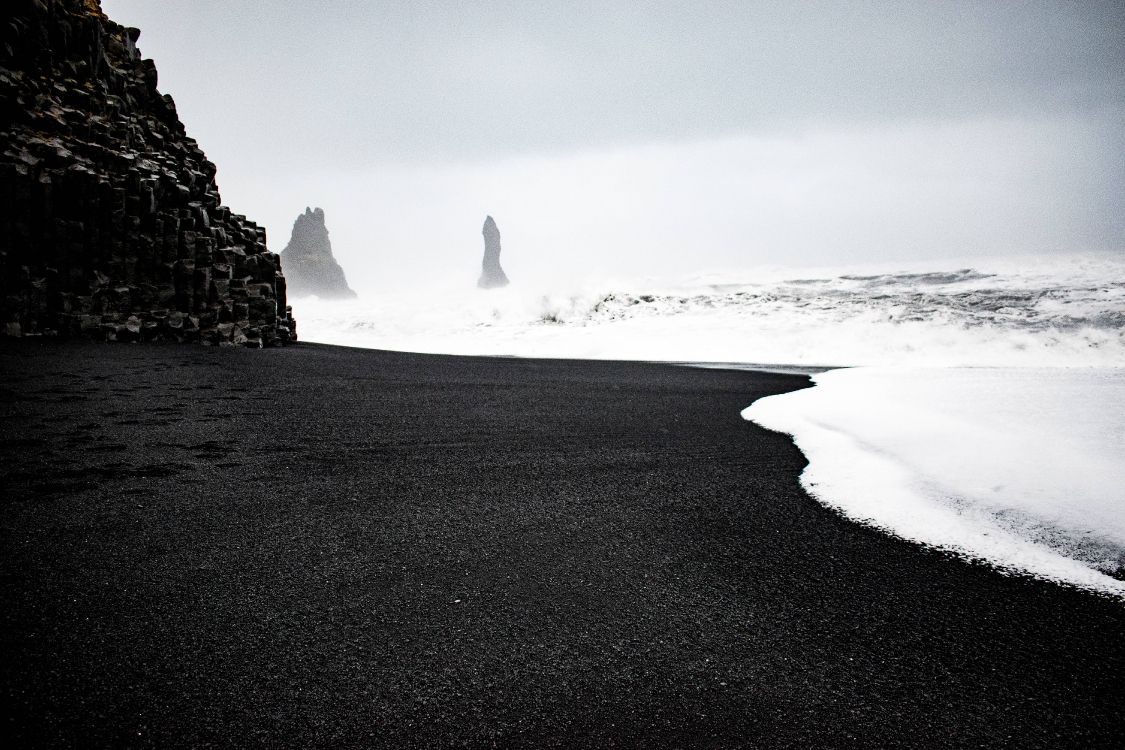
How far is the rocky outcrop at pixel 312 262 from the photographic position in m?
122

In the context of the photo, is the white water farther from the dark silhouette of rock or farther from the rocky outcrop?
the dark silhouette of rock

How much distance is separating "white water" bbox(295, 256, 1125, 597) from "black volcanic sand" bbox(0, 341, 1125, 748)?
0.62 meters

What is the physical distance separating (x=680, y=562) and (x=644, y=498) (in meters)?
0.97

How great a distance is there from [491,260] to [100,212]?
135607mm

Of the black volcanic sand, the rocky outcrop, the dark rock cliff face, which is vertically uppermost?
the rocky outcrop

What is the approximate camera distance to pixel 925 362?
1566 cm

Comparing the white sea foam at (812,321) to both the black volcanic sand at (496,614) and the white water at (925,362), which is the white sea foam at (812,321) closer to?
the white water at (925,362)

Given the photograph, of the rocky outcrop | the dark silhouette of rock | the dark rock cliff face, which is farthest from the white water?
the dark silhouette of rock

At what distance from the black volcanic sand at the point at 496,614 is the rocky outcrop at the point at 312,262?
128795 mm

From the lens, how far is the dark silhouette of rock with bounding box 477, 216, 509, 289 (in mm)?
148250

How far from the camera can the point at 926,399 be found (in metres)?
7.07

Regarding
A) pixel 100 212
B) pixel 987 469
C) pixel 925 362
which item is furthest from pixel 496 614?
pixel 100 212

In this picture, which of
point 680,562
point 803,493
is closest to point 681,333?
point 803,493

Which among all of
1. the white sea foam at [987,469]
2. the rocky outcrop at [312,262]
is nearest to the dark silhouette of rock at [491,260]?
the rocky outcrop at [312,262]
